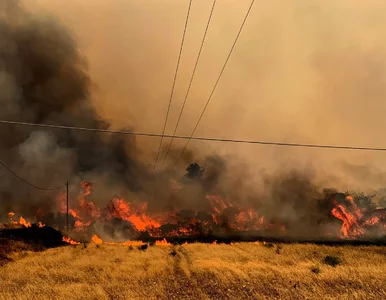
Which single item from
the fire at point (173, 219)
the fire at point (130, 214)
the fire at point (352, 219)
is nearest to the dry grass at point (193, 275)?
the fire at point (173, 219)

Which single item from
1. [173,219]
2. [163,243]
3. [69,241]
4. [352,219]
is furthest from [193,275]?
[352,219]

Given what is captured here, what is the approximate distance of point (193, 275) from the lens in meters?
22.9

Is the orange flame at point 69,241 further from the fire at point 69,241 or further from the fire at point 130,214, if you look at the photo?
the fire at point 130,214

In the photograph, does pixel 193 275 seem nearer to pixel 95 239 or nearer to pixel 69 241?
pixel 95 239

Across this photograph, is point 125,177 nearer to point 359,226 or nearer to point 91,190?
point 91,190

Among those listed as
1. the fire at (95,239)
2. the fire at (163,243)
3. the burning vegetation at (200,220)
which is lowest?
the fire at (95,239)

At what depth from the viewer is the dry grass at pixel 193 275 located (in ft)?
66.5

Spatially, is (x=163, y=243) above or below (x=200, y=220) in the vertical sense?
below

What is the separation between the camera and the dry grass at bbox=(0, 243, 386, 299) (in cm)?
2027

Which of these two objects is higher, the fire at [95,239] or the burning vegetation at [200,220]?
the burning vegetation at [200,220]

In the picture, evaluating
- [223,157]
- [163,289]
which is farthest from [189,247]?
[223,157]

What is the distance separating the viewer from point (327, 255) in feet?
91.6

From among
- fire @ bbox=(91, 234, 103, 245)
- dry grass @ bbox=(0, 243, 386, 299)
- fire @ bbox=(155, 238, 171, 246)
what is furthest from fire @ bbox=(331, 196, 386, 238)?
fire @ bbox=(91, 234, 103, 245)

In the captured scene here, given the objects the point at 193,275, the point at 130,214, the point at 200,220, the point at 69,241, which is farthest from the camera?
the point at 200,220
